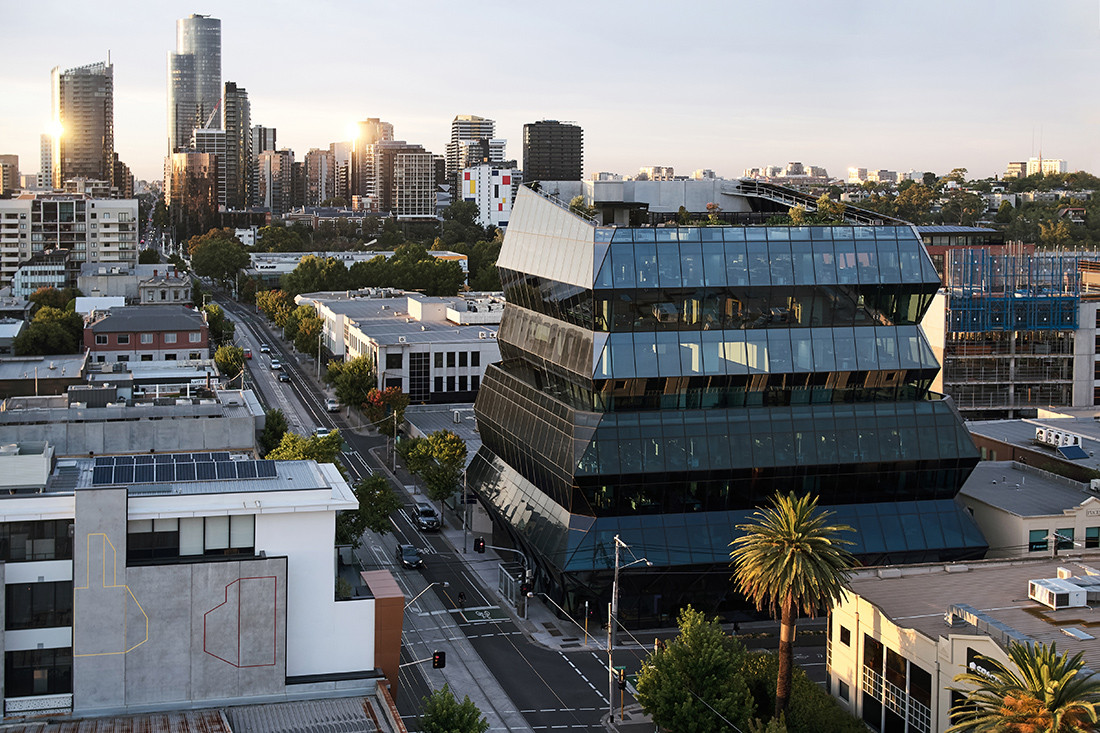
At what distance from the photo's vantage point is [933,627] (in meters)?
59.7

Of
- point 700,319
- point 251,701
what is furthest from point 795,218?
point 251,701

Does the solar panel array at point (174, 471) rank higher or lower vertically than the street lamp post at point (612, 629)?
higher

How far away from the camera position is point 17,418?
87.2 metres

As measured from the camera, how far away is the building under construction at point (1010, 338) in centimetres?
12550

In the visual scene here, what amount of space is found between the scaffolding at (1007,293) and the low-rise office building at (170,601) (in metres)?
83.9

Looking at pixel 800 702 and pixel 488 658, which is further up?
pixel 800 702

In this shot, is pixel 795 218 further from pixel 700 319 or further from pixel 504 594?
pixel 504 594

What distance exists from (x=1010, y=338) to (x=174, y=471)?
90945 millimetres

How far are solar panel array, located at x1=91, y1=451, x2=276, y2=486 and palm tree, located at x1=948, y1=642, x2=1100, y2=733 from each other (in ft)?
114

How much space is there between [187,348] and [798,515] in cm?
10801

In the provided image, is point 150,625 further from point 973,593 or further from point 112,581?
point 973,593

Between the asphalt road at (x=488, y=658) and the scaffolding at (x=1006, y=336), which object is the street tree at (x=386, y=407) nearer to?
the asphalt road at (x=488, y=658)

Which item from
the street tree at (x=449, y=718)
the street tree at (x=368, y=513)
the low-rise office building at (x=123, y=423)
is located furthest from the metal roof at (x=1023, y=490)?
the low-rise office building at (x=123, y=423)

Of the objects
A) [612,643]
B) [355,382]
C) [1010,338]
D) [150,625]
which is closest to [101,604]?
[150,625]
